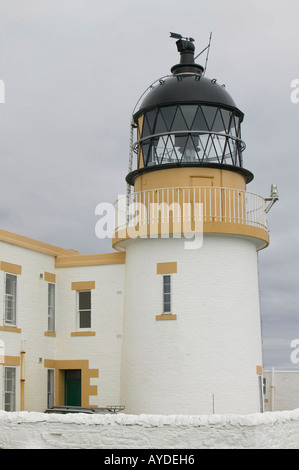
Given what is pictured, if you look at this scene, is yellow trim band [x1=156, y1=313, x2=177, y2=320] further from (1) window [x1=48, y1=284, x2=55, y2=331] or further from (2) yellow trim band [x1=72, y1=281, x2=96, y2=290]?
(1) window [x1=48, y1=284, x2=55, y2=331]

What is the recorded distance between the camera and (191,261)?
22.0 meters

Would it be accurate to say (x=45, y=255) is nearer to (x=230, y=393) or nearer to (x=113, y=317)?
(x=113, y=317)

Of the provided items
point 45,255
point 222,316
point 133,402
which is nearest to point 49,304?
point 45,255

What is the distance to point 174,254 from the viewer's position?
2222 centimetres

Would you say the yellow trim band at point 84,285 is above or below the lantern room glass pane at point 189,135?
below

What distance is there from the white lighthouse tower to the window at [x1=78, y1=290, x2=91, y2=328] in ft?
6.08

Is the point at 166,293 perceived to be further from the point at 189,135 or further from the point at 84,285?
the point at 189,135

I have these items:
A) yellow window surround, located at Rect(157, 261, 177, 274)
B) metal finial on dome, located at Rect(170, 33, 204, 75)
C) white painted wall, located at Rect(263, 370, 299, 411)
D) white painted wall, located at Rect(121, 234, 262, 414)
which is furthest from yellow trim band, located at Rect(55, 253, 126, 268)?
white painted wall, located at Rect(263, 370, 299, 411)

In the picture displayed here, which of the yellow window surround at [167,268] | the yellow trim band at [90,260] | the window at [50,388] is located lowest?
the window at [50,388]

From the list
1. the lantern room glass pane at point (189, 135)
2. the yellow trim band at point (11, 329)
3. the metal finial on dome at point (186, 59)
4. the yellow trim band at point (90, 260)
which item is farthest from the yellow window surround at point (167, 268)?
the metal finial on dome at point (186, 59)

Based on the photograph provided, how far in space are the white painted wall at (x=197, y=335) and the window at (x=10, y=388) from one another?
3370mm

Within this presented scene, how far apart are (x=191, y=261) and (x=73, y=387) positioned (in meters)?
6.22

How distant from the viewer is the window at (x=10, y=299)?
22.9m

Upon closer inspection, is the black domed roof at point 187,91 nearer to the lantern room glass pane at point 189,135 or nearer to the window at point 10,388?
the lantern room glass pane at point 189,135
